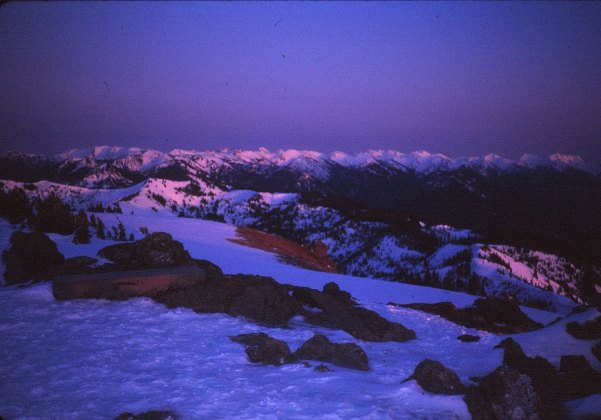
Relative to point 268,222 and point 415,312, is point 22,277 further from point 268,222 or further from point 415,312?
point 268,222

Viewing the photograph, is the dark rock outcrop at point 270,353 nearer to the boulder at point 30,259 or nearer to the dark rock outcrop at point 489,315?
the boulder at point 30,259

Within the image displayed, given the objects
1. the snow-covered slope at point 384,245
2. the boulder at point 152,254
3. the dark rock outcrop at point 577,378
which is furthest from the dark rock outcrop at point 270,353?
the snow-covered slope at point 384,245

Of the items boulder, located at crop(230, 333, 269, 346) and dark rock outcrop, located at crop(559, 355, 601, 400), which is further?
boulder, located at crop(230, 333, 269, 346)

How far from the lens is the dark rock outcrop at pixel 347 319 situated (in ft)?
35.0

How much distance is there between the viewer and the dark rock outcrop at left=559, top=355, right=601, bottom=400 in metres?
6.68

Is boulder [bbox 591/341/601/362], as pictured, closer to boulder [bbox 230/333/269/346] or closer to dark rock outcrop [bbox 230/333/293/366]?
dark rock outcrop [bbox 230/333/293/366]

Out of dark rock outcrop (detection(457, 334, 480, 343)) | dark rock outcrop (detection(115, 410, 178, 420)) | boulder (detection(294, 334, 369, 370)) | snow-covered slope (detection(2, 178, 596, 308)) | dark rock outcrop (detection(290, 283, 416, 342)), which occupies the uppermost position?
dark rock outcrop (detection(115, 410, 178, 420))

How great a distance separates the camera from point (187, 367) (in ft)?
23.2

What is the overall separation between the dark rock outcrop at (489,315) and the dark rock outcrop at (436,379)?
786cm

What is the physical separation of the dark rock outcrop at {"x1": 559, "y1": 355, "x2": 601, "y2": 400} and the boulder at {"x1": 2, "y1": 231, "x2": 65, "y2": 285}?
1311cm

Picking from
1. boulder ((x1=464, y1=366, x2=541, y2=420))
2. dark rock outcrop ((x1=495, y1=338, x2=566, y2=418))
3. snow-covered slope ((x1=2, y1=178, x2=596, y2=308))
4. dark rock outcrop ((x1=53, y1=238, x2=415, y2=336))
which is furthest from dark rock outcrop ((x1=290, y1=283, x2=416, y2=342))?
snow-covered slope ((x1=2, y1=178, x2=596, y2=308))

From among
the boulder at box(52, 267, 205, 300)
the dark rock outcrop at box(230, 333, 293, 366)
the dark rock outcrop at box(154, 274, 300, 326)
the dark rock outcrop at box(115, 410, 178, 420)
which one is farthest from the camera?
the dark rock outcrop at box(154, 274, 300, 326)

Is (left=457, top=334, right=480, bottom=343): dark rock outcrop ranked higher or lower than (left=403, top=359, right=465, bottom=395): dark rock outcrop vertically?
lower

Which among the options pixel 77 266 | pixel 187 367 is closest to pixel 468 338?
pixel 187 367
